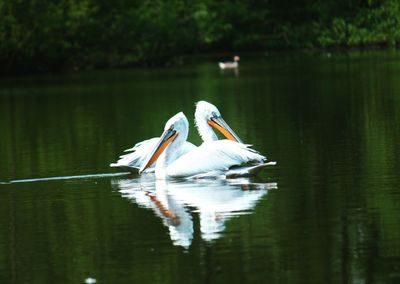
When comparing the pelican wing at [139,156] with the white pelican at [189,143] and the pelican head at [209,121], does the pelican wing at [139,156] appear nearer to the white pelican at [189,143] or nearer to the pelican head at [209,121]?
the white pelican at [189,143]

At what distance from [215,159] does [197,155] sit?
32cm

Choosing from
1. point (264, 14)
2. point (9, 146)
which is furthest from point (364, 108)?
point (264, 14)

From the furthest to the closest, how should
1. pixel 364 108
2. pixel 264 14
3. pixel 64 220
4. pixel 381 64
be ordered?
pixel 264 14, pixel 381 64, pixel 364 108, pixel 64 220

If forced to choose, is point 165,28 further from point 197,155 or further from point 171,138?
point 197,155

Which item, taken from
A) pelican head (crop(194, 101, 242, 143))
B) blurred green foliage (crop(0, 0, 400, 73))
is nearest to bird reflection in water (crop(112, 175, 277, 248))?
pelican head (crop(194, 101, 242, 143))

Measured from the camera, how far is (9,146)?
21.5 meters

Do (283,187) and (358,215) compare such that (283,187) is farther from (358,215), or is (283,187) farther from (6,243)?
(6,243)

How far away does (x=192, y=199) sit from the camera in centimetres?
1305

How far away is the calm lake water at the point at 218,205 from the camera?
9281 mm

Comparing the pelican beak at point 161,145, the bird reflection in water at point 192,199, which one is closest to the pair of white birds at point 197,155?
the pelican beak at point 161,145

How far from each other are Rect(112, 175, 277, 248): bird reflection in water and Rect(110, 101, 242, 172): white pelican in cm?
41

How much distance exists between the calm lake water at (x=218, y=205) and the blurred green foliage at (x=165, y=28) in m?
30.3

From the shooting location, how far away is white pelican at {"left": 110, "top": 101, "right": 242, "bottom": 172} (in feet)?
53.2

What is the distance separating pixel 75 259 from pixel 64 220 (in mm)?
2112
